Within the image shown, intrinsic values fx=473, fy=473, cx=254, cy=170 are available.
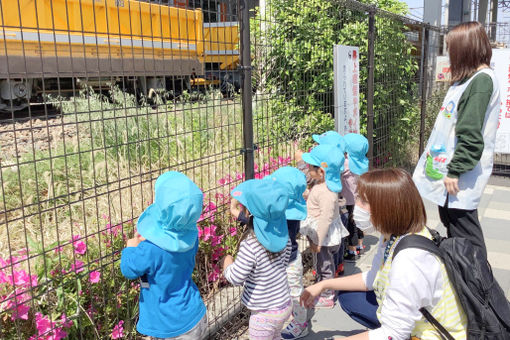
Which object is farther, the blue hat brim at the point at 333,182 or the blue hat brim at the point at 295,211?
the blue hat brim at the point at 333,182

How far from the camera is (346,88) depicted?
438 centimetres

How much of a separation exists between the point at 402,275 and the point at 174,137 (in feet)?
11.2

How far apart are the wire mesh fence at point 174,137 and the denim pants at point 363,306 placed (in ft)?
3.16

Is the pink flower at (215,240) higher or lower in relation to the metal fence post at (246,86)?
lower

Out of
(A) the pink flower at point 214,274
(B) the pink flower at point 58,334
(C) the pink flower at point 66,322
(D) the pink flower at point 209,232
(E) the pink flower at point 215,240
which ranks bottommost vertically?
(A) the pink flower at point 214,274

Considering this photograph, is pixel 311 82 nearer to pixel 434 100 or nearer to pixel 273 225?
pixel 273 225

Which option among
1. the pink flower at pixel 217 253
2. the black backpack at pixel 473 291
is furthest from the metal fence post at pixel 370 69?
the black backpack at pixel 473 291

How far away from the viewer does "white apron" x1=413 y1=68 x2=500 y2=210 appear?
9.49 feet

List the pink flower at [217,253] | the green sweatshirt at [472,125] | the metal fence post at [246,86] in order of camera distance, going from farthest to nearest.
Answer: the pink flower at [217,253]
the metal fence post at [246,86]
the green sweatshirt at [472,125]

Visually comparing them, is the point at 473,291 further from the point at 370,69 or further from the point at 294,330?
the point at 370,69

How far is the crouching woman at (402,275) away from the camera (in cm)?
190

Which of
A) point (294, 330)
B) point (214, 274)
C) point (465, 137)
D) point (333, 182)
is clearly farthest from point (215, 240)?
point (465, 137)

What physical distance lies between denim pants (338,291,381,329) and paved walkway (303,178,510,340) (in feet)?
2.35

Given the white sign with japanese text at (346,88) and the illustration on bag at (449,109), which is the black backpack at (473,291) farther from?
the white sign with japanese text at (346,88)
